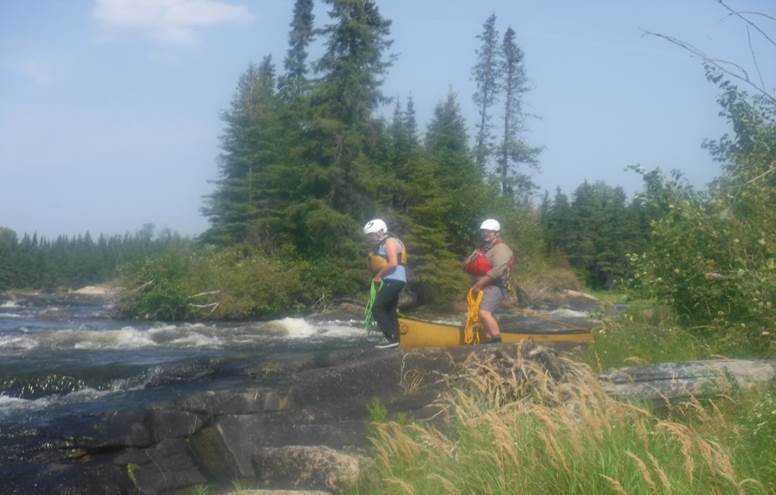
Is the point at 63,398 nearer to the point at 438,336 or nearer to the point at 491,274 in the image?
the point at 438,336

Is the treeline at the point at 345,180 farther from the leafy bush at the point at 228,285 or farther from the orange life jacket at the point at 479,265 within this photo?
the orange life jacket at the point at 479,265

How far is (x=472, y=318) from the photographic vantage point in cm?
1079

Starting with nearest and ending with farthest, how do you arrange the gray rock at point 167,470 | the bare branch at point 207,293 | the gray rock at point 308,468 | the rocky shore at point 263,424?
1. the gray rock at point 308,468
2. the rocky shore at point 263,424
3. the gray rock at point 167,470
4. the bare branch at point 207,293

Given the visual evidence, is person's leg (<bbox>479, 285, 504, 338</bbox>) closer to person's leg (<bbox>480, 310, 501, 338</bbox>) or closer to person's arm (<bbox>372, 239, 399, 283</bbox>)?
person's leg (<bbox>480, 310, 501, 338</bbox>)

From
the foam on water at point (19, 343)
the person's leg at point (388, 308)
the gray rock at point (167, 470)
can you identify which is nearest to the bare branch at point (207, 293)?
the foam on water at point (19, 343)

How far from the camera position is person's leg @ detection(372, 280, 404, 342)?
433 inches

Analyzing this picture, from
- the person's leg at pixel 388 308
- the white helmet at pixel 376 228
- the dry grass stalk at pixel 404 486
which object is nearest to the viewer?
the dry grass stalk at pixel 404 486

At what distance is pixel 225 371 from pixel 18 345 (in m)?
7.16

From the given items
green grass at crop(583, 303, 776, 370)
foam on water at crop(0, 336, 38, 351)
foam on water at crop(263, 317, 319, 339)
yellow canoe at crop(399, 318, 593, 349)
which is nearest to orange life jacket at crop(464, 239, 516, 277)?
yellow canoe at crop(399, 318, 593, 349)

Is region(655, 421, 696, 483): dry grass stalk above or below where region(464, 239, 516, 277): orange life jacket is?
below

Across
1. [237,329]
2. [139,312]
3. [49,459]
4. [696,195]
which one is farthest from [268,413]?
[139,312]

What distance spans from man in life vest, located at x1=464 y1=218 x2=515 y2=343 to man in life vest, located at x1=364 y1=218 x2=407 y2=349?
0.93 metres

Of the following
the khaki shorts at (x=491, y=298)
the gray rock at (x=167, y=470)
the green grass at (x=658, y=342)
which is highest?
the khaki shorts at (x=491, y=298)

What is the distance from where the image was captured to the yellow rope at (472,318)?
35.2 ft
